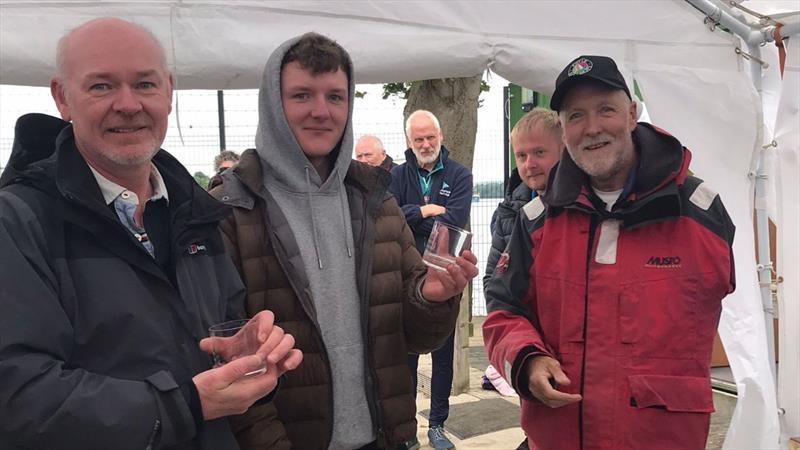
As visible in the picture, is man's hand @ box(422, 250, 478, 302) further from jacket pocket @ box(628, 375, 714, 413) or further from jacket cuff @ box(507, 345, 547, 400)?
jacket pocket @ box(628, 375, 714, 413)

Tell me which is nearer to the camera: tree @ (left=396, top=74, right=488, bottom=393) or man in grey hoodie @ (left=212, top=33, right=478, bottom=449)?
man in grey hoodie @ (left=212, top=33, right=478, bottom=449)

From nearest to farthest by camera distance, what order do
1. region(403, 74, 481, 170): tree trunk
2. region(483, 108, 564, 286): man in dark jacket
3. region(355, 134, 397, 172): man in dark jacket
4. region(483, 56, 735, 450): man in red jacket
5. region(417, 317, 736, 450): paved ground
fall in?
1. region(483, 56, 735, 450): man in red jacket
2. region(483, 108, 564, 286): man in dark jacket
3. region(417, 317, 736, 450): paved ground
4. region(355, 134, 397, 172): man in dark jacket
5. region(403, 74, 481, 170): tree trunk

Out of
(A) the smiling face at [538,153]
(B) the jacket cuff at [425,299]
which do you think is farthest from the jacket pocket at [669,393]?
(A) the smiling face at [538,153]

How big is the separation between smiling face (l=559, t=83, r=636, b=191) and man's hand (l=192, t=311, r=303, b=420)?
3.90 ft

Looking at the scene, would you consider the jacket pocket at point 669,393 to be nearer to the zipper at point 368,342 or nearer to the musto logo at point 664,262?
the musto logo at point 664,262

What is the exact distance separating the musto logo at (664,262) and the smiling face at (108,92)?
1.46 metres

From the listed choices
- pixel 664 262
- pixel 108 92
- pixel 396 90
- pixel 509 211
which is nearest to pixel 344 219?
pixel 108 92

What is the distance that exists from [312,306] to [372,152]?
10.7ft

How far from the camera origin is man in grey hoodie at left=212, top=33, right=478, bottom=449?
1.79m

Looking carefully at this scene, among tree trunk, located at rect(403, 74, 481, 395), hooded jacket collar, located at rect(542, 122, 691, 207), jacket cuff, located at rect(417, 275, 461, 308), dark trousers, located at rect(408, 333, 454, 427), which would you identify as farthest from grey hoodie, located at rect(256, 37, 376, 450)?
tree trunk, located at rect(403, 74, 481, 395)

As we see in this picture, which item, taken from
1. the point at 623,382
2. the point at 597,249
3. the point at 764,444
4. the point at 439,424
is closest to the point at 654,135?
the point at 597,249

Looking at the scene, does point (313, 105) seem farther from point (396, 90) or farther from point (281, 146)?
point (396, 90)

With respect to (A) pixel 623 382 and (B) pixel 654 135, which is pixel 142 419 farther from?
(B) pixel 654 135

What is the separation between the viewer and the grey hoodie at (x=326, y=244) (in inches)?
72.3
